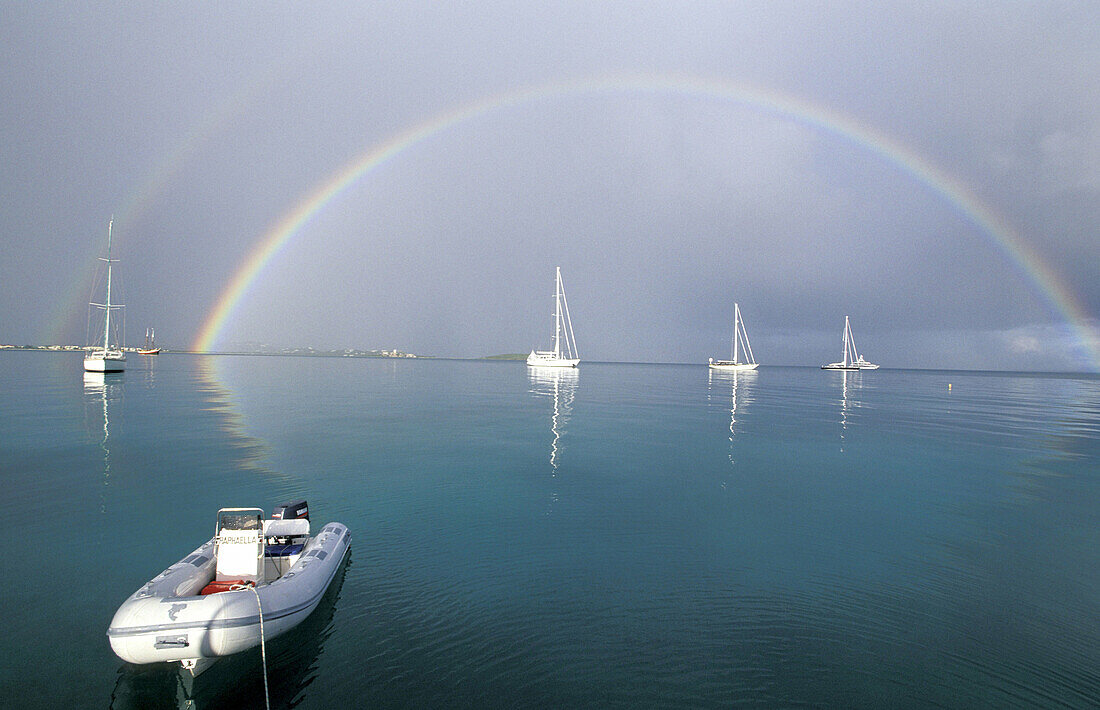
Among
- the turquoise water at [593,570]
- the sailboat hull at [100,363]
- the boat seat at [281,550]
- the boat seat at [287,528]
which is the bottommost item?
the turquoise water at [593,570]

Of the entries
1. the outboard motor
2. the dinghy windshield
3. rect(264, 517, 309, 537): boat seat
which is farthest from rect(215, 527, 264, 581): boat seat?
the outboard motor

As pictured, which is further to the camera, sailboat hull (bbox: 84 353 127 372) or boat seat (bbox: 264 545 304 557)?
sailboat hull (bbox: 84 353 127 372)

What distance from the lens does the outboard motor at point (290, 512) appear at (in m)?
15.1

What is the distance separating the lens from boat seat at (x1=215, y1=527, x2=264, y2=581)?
11.5 meters

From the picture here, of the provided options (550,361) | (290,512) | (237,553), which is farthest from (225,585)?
(550,361)

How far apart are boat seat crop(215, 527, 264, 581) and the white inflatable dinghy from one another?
0.02 meters

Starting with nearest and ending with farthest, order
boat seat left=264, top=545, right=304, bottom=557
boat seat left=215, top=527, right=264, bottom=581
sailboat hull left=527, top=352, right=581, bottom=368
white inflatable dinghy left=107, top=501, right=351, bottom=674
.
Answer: white inflatable dinghy left=107, top=501, right=351, bottom=674, boat seat left=215, top=527, right=264, bottom=581, boat seat left=264, top=545, right=304, bottom=557, sailboat hull left=527, top=352, right=581, bottom=368

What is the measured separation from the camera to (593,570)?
47.7ft

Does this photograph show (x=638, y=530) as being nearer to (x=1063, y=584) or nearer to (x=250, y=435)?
(x=1063, y=584)

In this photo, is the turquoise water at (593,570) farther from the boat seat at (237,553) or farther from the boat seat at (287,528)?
the boat seat at (237,553)

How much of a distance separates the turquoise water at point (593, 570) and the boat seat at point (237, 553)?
73.3 inches

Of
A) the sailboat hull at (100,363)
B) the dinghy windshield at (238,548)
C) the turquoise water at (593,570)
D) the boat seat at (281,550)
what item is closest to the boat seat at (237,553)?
the dinghy windshield at (238,548)

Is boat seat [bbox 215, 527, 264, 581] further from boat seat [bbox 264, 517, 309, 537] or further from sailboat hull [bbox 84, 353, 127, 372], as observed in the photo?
sailboat hull [bbox 84, 353, 127, 372]

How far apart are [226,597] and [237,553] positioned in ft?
7.28
